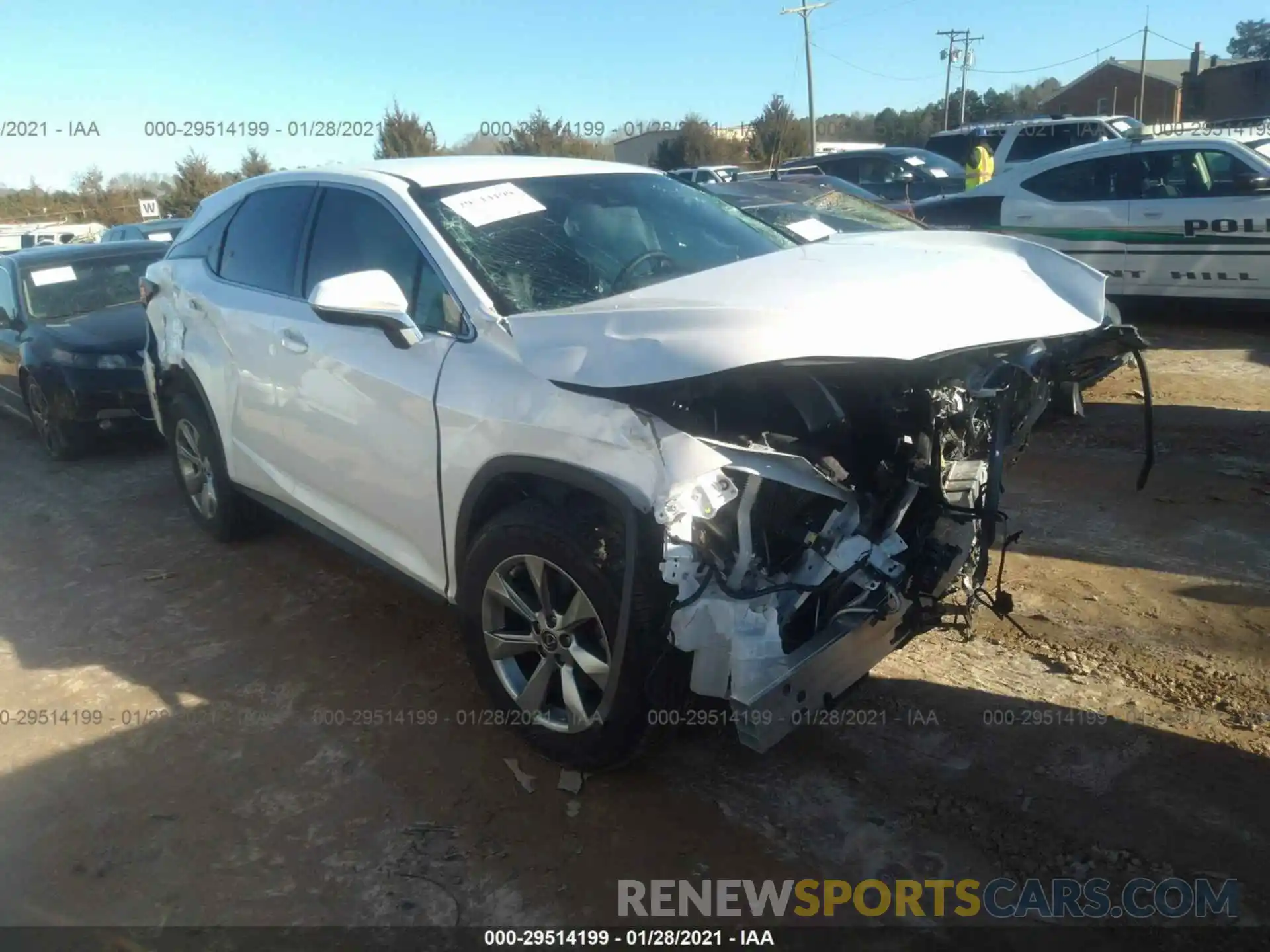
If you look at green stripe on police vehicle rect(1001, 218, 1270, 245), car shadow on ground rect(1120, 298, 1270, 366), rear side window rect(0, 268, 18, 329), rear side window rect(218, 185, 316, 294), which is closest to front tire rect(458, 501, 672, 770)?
rear side window rect(218, 185, 316, 294)

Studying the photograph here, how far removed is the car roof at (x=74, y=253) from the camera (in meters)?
7.88

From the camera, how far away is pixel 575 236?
3.65 m

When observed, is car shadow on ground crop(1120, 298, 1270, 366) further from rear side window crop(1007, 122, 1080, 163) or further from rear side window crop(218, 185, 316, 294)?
rear side window crop(218, 185, 316, 294)

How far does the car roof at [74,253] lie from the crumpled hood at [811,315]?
6.40m

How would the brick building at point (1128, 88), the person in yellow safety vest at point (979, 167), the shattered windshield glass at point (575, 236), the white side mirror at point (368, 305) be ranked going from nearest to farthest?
the white side mirror at point (368, 305) → the shattered windshield glass at point (575, 236) → the person in yellow safety vest at point (979, 167) → the brick building at point (1128, 88)

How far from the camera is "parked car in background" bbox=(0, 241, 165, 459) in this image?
23.0 ft

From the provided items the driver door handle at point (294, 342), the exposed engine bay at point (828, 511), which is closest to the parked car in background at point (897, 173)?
the driver door handle at point (294, 342)

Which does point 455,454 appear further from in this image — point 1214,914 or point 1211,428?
point 1211,428

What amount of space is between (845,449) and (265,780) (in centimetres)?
229

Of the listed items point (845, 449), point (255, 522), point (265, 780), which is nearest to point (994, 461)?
point (845, 449)

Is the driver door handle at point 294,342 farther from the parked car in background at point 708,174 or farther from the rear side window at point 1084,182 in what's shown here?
the parked car in background at point 708,174

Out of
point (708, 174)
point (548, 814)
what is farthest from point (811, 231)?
point (708, 174)

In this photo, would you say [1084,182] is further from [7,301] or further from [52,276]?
[7,301]

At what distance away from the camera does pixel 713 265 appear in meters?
3.74
